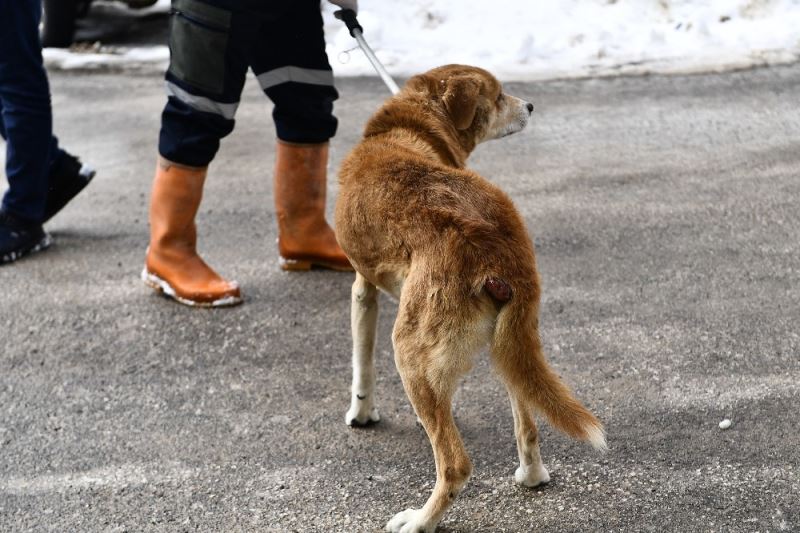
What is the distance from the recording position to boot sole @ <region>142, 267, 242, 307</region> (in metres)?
5.04

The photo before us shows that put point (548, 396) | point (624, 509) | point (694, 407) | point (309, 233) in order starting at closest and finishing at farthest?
point (548, 396), point (624, 509), point (694, 407), point (309, 233)

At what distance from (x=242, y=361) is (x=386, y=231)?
1.41 metres

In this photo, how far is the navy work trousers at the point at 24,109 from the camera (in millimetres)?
5301

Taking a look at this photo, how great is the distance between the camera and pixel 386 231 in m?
3.44

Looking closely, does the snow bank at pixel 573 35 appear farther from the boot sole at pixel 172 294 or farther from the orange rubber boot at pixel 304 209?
the boot sole at pixel 172 294

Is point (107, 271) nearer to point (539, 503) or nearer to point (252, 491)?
point (252, 491)

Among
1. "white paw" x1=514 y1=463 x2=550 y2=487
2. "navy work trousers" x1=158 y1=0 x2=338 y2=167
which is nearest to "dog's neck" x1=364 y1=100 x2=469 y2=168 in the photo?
"navy work trousers" x1=158 y1=0 x2=338 y2=167

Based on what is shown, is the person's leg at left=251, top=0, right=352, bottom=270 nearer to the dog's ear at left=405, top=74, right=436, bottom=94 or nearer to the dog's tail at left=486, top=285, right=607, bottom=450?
the dog's ear at left=405, top=74, right=436, bottom=94

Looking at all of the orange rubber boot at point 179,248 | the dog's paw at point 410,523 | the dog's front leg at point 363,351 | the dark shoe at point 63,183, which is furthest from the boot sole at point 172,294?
the dog's paw at point 410,523

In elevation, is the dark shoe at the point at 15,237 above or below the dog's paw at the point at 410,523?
below

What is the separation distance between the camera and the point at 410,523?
→ 10.9 ft

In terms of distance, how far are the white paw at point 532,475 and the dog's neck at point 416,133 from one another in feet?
3.82

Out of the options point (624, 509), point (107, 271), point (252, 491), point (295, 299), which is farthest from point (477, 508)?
point (107, 271)

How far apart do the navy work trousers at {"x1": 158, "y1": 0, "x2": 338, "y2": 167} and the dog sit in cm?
127
